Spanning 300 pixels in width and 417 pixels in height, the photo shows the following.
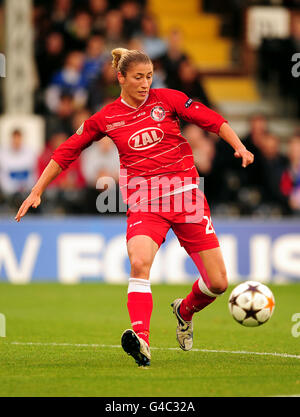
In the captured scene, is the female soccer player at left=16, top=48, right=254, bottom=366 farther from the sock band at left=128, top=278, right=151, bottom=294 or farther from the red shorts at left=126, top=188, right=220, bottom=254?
the sock band at left=128, top=278, right=151, bottom=294

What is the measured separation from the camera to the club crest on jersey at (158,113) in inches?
291

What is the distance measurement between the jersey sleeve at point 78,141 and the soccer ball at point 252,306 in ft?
5.60

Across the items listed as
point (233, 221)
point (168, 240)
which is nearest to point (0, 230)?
point (168, 240)

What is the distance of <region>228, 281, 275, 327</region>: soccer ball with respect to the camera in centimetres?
780

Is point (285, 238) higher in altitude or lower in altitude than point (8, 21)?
lower

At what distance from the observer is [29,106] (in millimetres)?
16297

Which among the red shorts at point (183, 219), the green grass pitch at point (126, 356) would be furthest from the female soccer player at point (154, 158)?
the green grass pitch at point (126, 356)

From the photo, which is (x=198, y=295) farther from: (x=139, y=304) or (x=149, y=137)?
(x=149, y=137)

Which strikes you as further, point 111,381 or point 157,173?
point 157,173

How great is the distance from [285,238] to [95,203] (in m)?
Result: 2.83

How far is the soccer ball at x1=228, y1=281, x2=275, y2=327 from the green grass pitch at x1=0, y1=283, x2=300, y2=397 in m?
0.28

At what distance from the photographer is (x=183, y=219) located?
738 centimetres
